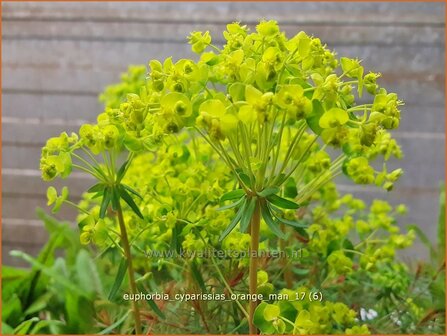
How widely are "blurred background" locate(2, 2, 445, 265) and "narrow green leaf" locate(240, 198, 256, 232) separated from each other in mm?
821

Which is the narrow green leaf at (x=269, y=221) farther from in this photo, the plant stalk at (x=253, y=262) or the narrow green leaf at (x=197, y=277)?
the narrow green leaf at (x=197, y=277)

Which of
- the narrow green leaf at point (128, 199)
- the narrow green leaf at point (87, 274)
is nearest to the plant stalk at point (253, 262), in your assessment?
the narrow green leaf at point (128, 199)

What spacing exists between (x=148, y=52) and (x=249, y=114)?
2.77 ft

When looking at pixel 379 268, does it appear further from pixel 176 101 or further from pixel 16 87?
pixel 16 87

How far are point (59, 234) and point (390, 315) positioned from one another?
1.69ft

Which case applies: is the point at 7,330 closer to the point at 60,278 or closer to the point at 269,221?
the point at 60,278

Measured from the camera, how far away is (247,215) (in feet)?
1.53

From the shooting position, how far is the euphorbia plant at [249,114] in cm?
44

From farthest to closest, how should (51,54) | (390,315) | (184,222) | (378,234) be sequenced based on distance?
(51,54), (378,234), (390,315), (184,222)

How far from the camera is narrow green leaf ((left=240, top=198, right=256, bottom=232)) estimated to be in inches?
18.2

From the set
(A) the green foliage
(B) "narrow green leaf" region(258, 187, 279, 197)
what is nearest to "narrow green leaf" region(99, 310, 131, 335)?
(A) the green foliage

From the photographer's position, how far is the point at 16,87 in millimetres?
1453

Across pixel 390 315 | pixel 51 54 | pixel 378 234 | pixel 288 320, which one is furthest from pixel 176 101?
pixel 51 54

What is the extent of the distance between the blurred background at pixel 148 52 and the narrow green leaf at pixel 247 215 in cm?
82
